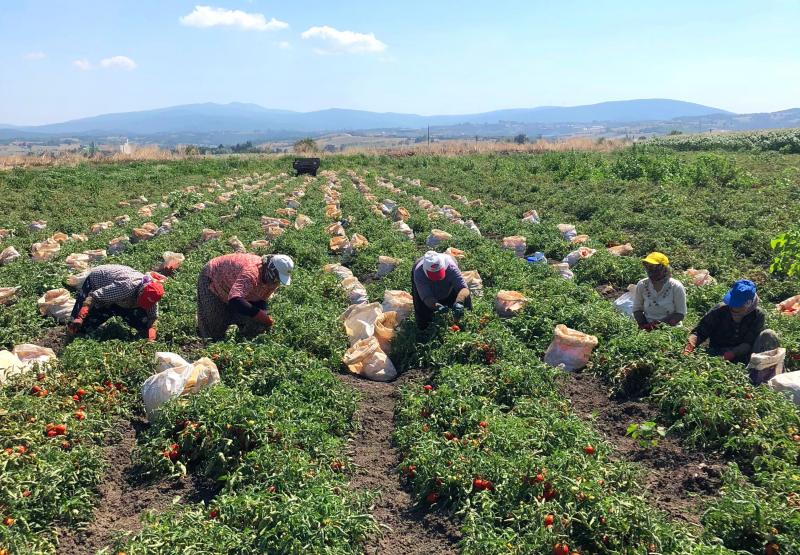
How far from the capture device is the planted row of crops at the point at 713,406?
3613 millimetres

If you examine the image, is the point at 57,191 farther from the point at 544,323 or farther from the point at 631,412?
the point at 631,412

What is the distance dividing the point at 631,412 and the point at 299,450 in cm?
321

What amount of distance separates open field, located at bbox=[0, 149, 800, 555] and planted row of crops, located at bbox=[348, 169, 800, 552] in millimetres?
20

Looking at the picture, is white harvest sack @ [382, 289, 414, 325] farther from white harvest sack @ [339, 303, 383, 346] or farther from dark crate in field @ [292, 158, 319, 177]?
dark crate in field @ [292, 158, 319, 177]

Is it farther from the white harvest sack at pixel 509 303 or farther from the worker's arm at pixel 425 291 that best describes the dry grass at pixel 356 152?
the white harvest sack at pixel 509 303

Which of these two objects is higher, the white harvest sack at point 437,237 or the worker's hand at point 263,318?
the white harvest sack at point 437,237

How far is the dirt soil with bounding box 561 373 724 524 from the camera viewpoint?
4.28 metres

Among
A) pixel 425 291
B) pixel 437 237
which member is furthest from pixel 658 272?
pixel 437 237

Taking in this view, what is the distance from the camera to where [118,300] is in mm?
6734

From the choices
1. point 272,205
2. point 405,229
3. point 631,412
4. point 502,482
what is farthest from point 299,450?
point 272,205

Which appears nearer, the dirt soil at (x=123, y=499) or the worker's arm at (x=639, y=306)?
the dirt soil at (x=123, y=499)

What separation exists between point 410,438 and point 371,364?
179cm

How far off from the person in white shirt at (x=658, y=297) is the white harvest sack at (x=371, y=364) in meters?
3.11

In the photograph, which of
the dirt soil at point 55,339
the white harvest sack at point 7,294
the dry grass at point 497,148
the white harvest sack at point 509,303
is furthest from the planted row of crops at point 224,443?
the dry grass at point 497,148
